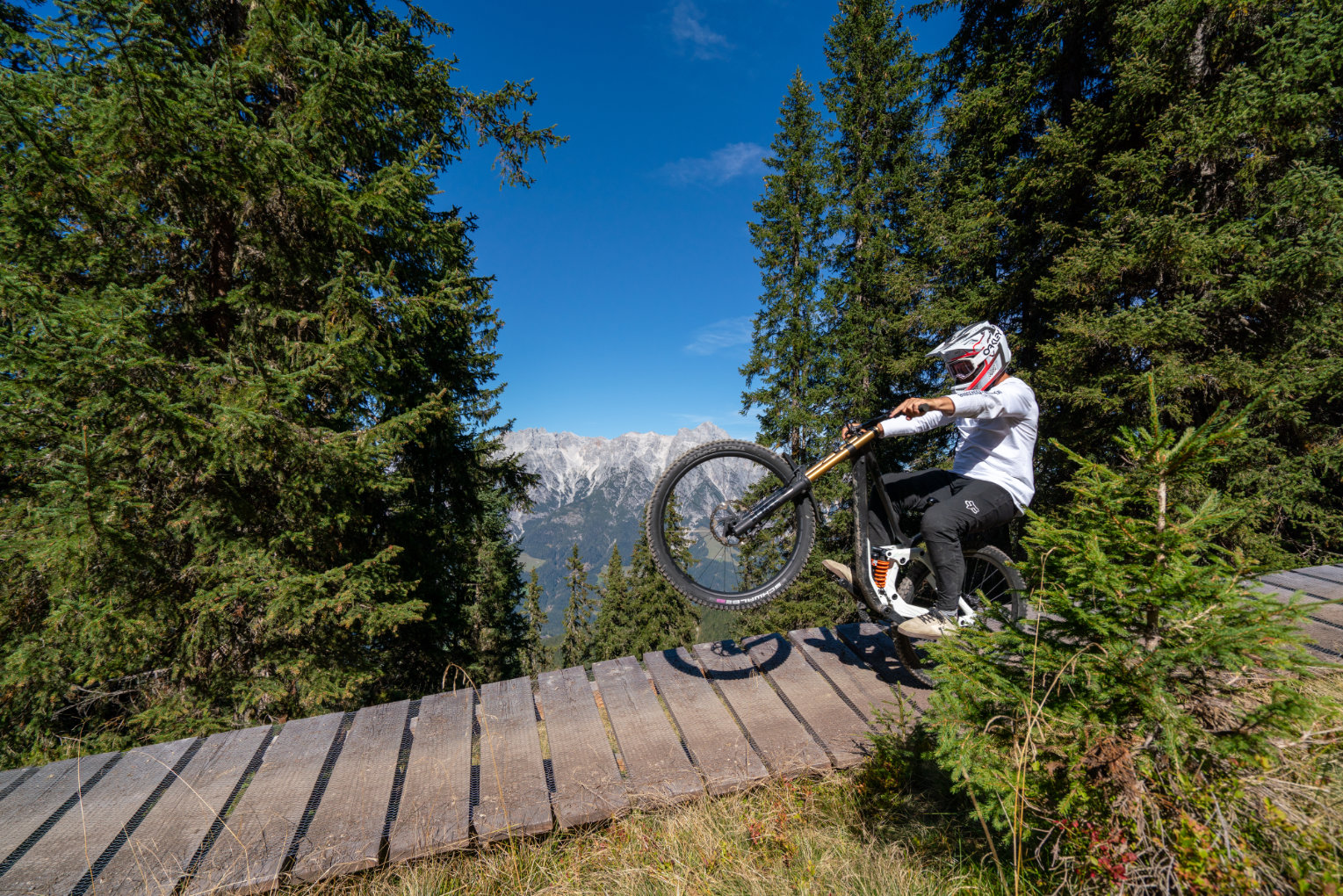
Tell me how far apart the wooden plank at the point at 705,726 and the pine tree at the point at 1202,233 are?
8199 millimetres

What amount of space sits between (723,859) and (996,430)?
12.2 ft

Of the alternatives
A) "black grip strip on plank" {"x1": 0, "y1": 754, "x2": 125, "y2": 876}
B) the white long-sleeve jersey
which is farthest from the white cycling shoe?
"black grip strip on plank" {"x1": 0, "y1": 754, "x2": 125, "y2": 876}

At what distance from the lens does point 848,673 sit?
4289 mm

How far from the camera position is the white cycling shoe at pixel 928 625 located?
11.4 feet

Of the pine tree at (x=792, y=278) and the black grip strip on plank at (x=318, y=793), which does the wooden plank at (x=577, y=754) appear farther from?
the pine tree at (x=792, y=278)

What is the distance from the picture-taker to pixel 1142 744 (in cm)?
164

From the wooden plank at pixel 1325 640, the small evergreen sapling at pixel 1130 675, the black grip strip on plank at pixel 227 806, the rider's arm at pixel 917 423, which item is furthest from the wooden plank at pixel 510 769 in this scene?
the wooden plank at pixel 1325 640

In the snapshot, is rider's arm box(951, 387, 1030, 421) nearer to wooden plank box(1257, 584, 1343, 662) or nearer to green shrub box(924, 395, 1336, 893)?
green shrub box(924, 395, 1336, 893)

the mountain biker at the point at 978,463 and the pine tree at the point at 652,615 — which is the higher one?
the mountain biker at the point at 978,463

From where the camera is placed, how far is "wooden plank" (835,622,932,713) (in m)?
3.98

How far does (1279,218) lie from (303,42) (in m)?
13.7

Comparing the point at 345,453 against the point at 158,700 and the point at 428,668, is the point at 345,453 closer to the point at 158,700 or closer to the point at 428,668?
the point at 158,700

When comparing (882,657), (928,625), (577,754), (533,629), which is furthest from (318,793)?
(533,629)

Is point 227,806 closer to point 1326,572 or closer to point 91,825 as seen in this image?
point 91,825
